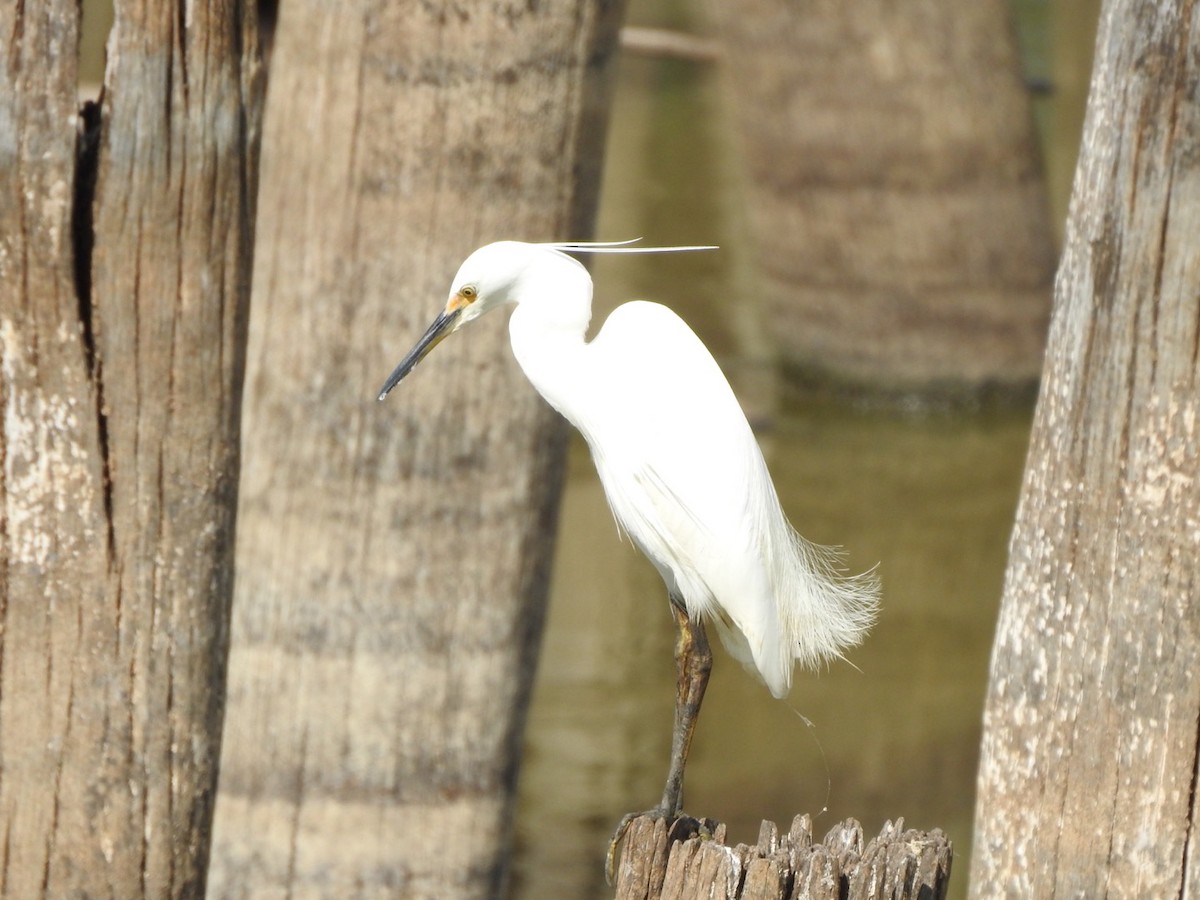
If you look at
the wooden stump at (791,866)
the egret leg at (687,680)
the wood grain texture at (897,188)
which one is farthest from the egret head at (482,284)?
the wood grain texture at (897,188)

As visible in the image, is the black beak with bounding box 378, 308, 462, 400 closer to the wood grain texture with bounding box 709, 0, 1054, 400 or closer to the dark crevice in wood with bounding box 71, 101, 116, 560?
the dark crevice in wood with bounding box 71, 101, 116, 560

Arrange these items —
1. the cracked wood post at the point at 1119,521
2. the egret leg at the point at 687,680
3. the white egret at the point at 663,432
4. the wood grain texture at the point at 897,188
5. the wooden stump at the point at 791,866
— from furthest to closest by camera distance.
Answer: the wood grain texture at the point at 897,188 < the egret leg at the point at 687,680 < the white egret at the point at 663,432 < the cracked wood post at the point at 1119,521 < the wooden stump at the point at 791,866

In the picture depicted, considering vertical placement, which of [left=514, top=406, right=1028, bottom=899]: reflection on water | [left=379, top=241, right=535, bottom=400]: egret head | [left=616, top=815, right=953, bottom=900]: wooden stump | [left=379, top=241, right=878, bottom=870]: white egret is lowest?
[left=514, top=406, right=1028, bottom=899]: reflection on water

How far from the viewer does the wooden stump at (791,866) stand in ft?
5.47

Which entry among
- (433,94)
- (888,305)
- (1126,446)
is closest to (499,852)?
(433,94)

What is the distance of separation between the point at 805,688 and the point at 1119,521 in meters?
2.87

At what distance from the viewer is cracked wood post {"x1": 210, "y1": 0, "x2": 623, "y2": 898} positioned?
8.64 ft

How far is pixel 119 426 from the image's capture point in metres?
1.96

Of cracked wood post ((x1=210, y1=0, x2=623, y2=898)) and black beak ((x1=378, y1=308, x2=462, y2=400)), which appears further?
cracked wood post ((x1=210, y1=0, x2=623, y2=898))

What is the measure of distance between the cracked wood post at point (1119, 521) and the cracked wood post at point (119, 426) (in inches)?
38.6

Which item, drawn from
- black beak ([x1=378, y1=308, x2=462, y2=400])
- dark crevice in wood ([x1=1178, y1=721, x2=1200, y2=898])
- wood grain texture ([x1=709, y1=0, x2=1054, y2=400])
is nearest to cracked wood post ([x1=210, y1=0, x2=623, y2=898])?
black beak ([x1=378, y1=308, x2=462, y2=400])

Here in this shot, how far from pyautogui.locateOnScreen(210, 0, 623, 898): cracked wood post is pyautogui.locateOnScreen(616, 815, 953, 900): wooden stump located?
3.43ft

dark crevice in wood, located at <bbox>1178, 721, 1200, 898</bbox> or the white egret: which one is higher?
the white egret

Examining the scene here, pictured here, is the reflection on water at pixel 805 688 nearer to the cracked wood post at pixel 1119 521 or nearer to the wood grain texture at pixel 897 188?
the wood grain texture at pixel 897 188
